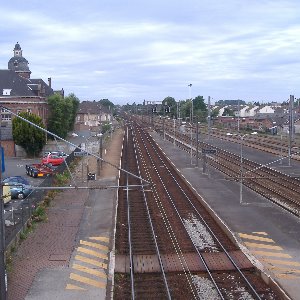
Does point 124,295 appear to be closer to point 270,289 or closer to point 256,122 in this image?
point 270,289

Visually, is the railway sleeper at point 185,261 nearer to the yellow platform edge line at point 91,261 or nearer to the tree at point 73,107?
the yellow platform edge line at point 91,261

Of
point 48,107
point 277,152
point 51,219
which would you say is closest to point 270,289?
point 51,219

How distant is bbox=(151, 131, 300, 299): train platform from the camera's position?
17797 millimetres

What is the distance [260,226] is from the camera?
79.6 ft

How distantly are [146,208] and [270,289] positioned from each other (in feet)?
44.3

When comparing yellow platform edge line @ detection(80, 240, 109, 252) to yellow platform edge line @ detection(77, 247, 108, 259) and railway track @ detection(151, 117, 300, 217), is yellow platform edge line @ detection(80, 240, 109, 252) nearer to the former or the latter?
yellow platform edge line @ detection(77, 247, 108, 259)

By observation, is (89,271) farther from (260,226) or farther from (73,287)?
(260,226)

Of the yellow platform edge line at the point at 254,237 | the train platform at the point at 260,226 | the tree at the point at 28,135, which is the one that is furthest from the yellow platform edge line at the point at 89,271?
the tree at the point at 28,135

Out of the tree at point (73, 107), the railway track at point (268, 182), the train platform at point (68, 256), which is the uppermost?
the tree at point (73, 107)

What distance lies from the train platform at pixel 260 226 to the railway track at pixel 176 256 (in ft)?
1.74

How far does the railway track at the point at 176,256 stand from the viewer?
16.0m

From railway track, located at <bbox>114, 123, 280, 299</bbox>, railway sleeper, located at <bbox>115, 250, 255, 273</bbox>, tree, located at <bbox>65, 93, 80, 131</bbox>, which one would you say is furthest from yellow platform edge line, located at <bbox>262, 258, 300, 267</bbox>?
tree, located at <bbox>65, 93, 80, 131</bbox>

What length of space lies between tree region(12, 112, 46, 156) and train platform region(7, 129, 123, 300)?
2501 cm

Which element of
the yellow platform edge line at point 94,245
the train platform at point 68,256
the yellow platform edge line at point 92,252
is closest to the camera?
the train platform at point 68,256
